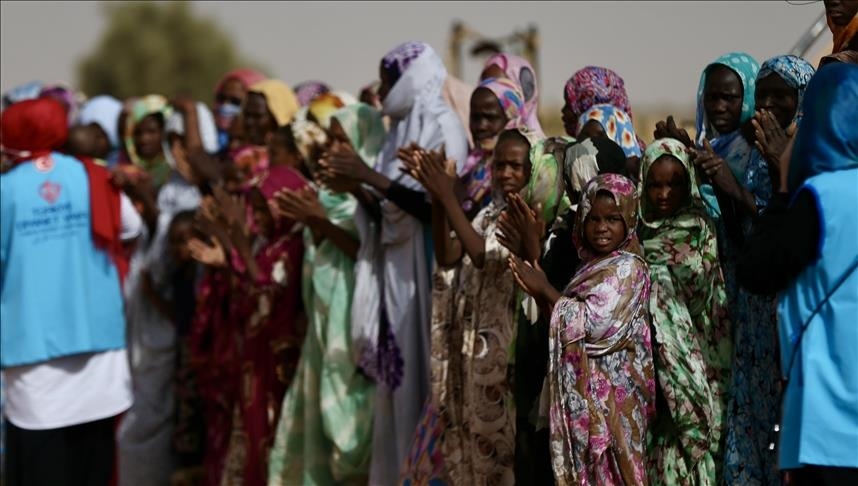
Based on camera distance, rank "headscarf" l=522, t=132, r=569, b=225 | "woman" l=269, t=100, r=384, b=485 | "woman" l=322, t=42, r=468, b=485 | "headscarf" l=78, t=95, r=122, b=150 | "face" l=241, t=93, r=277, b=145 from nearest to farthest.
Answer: "headscarf" l=522, t=132, r=569, b=225 < "woman" l=322, t=42, r=468, b=485 < "woman" l=269, t=100, r=384, b=485 < "face" l=241, t=93, r=277, b=145 < "headscarf" l=78, t=95, r=122, b=150

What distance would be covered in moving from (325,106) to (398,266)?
149 cm

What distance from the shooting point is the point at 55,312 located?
6793 millimetres

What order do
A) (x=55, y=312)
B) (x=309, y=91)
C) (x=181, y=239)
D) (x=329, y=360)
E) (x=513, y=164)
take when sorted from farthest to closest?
1. (x=309, y=91)
2. (x=181, y=239)
3. (x=55, y=312)
4. (x=329, y=360)
5. (x=513, y=164)

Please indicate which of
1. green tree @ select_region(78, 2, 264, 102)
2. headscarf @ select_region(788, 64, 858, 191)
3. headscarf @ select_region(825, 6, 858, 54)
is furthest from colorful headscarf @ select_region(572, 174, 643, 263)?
green tree @ select_region(78, 2, 264, 102)

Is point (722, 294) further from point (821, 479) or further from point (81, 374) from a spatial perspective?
point (81, 374)

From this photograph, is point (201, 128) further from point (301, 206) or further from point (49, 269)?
point (301, 206)

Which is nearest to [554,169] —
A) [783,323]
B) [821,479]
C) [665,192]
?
[665,192]

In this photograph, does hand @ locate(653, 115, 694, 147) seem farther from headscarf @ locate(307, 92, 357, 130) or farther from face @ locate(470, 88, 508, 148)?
headscarf @ locate(307, 92, 357, 130)

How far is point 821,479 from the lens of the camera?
148 inches

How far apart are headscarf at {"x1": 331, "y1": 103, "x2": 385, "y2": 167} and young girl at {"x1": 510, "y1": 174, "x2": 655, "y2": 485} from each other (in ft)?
8.23

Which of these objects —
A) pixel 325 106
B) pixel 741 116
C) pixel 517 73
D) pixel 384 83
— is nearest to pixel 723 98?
pixel 741 116

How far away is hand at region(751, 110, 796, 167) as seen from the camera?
4.43 m

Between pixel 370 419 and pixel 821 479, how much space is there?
10.3 ft

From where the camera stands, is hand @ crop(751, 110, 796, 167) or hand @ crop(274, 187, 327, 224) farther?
hand @ crop(274, 187, 327, 224)
